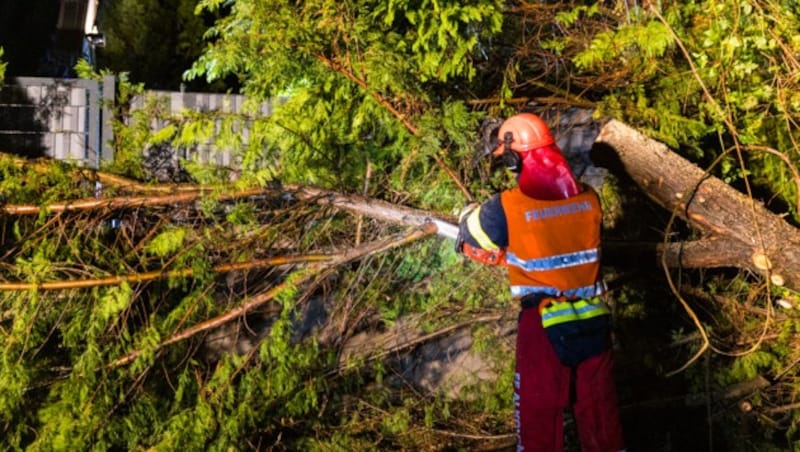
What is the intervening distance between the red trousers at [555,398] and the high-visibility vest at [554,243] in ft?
0.50

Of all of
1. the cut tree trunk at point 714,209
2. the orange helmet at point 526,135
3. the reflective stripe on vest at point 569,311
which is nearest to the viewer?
the reflective stripe on vest at point 569,311

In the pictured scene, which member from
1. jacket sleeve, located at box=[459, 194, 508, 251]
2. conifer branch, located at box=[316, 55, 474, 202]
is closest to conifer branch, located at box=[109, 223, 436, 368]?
conifer branch, located at box=[316, 55, 474, 202]

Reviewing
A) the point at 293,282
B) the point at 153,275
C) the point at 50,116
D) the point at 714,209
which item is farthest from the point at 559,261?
the point at 50,116

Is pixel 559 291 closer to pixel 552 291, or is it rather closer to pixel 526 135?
pixel 552 291

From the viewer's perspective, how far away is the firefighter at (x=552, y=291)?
3031 mm

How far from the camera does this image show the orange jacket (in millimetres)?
3021

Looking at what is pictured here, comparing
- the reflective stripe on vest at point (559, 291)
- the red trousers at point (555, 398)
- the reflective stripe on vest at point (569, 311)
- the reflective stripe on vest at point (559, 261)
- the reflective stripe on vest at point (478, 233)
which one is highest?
the reflective stripe on vest at point (478, 233)

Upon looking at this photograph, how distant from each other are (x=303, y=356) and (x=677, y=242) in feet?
7.16

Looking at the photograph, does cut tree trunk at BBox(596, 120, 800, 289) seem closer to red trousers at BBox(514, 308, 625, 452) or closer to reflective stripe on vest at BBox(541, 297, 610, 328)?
reflective stripe on vest at BBox(541, 297, 610, 328)

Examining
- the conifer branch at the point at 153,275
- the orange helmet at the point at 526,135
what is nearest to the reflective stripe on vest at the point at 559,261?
the orange helmet at the point at 526,135

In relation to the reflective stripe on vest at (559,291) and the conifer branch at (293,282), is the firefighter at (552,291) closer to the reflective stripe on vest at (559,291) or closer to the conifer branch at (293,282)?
the reflective stripe on vest at (559,291)

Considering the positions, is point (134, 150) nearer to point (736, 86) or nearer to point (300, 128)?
point (300, 128)

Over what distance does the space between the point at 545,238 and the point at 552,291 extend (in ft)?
0.82

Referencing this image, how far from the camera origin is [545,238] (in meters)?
3.02
